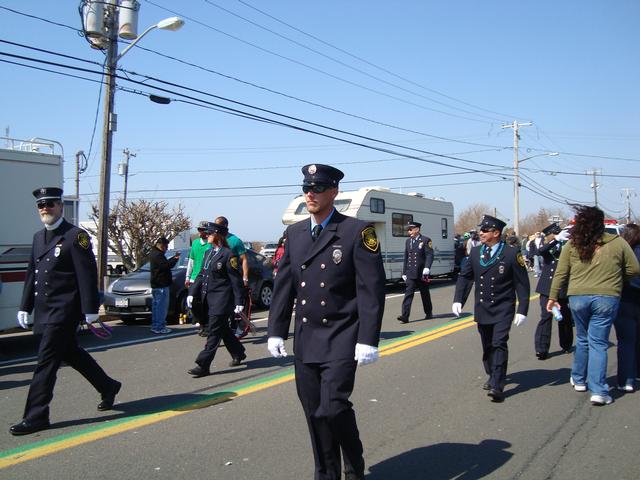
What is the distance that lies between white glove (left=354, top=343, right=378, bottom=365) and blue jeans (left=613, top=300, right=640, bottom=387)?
402 cm

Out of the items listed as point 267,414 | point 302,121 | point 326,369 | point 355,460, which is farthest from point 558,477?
point 302,121

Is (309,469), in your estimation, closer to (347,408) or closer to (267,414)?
(347,408)

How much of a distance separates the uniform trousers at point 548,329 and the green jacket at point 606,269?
2.15m

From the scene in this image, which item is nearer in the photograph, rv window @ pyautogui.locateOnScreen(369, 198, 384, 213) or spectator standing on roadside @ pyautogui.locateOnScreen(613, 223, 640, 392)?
spectator standing on roadside @ pyautogui.locateOnScreen(613, 223, 640, 392)

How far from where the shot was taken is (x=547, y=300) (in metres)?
8.55

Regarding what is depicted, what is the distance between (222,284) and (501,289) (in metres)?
3.46

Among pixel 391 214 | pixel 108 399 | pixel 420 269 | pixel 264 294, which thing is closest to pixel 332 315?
pixel 108 399

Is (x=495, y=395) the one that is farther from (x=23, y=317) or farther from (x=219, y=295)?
(x=23, y=317)

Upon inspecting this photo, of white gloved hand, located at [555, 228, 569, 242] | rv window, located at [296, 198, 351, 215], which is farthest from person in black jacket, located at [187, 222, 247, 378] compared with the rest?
rv window, located at [296, 198, 351, 215]

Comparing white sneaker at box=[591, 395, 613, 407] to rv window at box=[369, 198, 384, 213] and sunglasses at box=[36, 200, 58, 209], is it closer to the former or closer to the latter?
sunglasses at box=[36, 200, 58, 209]

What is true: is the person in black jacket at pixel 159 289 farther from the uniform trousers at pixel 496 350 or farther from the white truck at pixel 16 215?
the uniform trousers at pixel 496 350

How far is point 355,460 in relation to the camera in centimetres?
364

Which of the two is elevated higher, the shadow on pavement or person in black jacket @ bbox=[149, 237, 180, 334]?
person in black jacket @ bbox=[149, 237, 180, 334]

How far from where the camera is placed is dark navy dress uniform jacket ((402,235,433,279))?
12484mm
